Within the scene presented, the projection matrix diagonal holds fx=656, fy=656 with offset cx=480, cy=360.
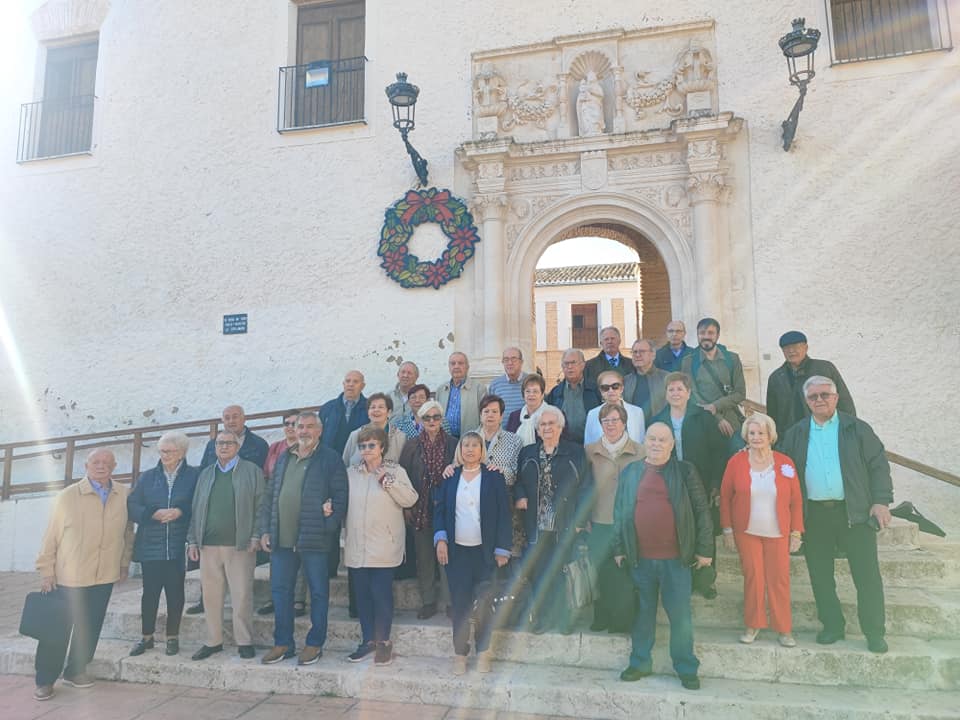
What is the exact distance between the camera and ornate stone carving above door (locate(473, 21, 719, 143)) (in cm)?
673

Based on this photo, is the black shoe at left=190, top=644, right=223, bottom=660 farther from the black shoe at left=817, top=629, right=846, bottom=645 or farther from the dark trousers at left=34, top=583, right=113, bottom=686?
the black shoe at left=817, top=629, right=846, bottom=645

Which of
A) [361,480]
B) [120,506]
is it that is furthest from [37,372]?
[361,480]

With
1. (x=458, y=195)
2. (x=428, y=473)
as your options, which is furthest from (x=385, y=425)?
(x=458, y=195)

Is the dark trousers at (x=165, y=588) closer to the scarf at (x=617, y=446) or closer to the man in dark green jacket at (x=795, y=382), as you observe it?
the scarf at (x=617, y=446)

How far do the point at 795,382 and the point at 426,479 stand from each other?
2.43 metres

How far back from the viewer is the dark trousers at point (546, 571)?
147 inches

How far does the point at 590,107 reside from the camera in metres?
6.93

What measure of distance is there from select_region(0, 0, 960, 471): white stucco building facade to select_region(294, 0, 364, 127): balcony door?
0.15 metres

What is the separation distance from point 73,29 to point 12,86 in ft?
3.73

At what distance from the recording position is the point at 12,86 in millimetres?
8852

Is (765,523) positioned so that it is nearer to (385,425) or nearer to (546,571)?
(546,571)

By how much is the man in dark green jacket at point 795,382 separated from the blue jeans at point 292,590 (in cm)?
301

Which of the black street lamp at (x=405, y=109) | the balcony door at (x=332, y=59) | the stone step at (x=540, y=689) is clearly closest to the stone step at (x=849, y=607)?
the stone step at (x=540, y=689)

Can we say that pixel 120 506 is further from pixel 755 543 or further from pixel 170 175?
pixel 170 175
